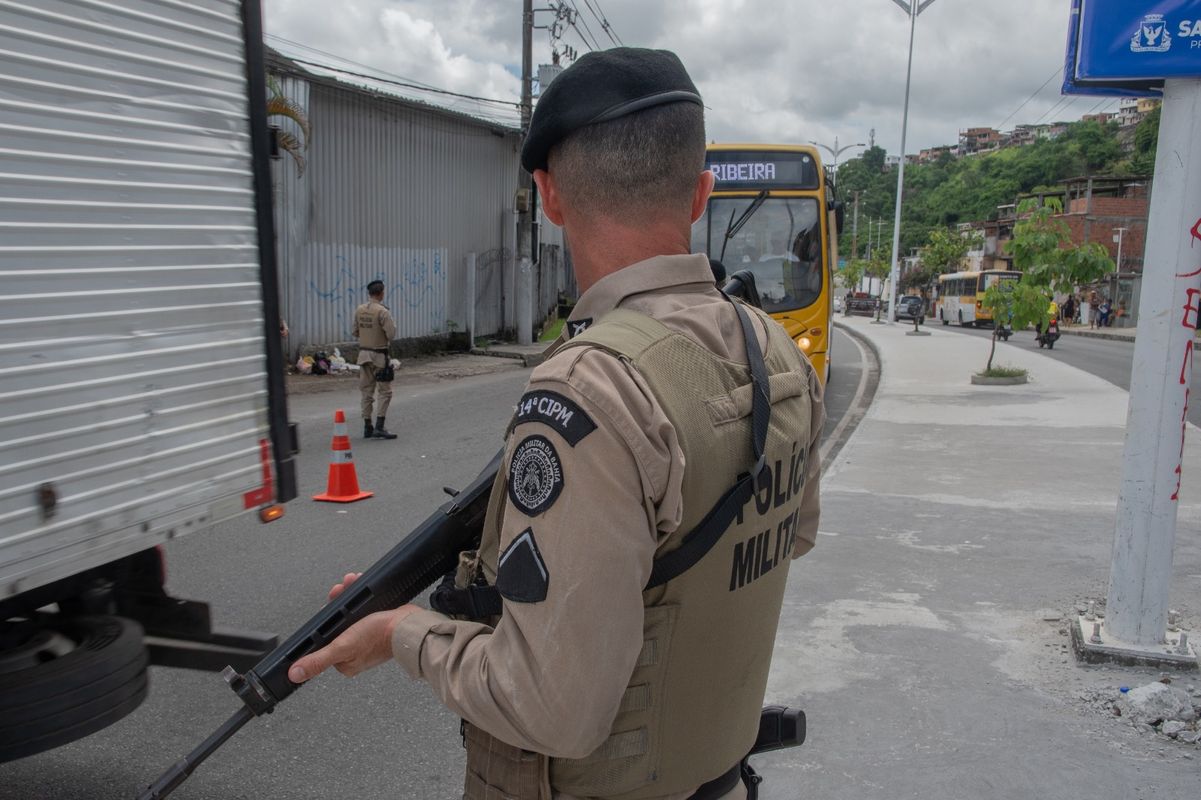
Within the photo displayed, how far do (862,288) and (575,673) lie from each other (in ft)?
305

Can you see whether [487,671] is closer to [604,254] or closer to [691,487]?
[691,487]

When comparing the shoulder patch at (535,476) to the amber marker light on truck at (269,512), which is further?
the amber marker light on truck at (269,512)

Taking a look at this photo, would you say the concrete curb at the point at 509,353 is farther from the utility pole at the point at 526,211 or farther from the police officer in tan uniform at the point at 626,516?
the police officer in tan uniform at the point at 626,516

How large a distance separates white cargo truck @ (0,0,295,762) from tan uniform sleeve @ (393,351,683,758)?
5.30 ft

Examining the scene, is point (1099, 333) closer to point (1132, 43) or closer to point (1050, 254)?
point (1050, 254)

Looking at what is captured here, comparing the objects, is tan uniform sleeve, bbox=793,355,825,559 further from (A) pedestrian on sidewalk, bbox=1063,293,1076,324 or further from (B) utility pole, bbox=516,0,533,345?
(A) pedestrian on sidewalk, bbox=1063,293,1076,324

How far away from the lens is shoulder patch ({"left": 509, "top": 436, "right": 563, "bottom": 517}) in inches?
45.3

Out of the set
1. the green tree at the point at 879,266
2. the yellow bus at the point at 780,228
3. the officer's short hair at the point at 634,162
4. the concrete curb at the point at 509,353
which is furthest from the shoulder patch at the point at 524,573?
the green tree at the point at 879,266

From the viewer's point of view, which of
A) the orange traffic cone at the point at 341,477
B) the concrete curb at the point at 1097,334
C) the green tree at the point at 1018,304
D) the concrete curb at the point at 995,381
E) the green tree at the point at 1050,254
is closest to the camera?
the orange traffic cone at the point at 341,477

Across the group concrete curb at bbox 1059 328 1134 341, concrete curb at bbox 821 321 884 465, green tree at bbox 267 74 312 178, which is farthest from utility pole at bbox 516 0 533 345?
concrete curb at bbox 1059 328 1134 341

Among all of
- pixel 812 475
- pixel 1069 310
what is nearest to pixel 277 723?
pixel 812 475

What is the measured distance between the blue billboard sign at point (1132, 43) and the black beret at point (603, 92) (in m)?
3.34

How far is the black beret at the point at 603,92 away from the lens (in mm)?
1346

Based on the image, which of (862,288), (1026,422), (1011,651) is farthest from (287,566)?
(862,288)
